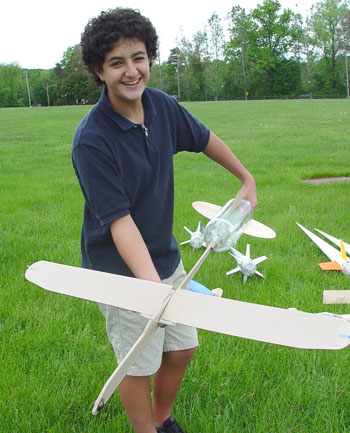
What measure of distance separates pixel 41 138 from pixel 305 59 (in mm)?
62417

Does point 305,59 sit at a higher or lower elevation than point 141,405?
higher

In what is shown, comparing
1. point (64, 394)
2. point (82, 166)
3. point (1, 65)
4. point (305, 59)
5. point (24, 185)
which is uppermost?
point (1, 65)

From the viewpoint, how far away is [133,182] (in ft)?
6.22

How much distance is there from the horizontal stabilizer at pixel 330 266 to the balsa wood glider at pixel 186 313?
99.4 inches

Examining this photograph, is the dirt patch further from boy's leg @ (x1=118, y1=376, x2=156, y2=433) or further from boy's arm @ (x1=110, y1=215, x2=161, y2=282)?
boy's arm @ (x1=110, y1=215, x2=161, y2=282)

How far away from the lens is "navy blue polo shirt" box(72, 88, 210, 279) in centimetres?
179

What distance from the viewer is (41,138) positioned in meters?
14.1

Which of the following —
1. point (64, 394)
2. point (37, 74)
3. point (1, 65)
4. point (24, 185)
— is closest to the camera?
point (64, 394)

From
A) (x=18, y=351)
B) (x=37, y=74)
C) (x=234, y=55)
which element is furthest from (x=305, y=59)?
(x=18, y=351)

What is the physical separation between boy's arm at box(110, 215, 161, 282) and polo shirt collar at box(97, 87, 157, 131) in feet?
1.29

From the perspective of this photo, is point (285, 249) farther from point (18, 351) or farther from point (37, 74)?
point (37, 74)

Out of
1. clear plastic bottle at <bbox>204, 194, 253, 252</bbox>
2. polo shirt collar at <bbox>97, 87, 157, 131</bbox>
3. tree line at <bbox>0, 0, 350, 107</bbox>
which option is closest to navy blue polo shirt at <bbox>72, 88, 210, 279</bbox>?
polo shirt collar at <bbox>97, 87, 157, 131</bbox>

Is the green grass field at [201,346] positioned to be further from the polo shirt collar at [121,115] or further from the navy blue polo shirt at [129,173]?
the polo shirt collar at [121,115]

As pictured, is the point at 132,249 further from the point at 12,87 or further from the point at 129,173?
the point at 12,87
